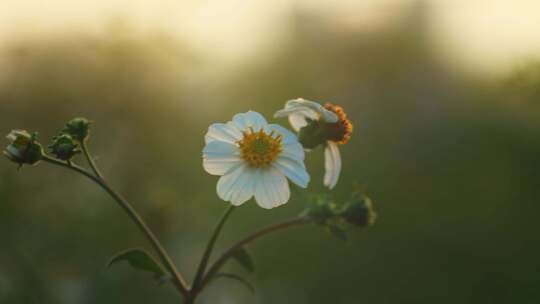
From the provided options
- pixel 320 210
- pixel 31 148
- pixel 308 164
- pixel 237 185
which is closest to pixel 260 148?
pixel 237 185

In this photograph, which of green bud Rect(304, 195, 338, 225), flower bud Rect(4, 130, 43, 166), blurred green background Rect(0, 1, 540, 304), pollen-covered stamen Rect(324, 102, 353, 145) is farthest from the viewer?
blurred green background Rect(0, 1, 540, 304)

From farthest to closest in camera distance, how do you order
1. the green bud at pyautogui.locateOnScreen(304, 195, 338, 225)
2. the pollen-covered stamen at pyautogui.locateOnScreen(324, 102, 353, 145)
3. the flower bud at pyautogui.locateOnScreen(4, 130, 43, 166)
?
the pollen-covered stamen at pyautogui.locateOnScreen(324, 102, 353, 145) < the green bud at pyautogui.locateOnScreen(304, 195, 338, 225) < the flower bud at pyautogui.locateOnScreen(4, 130, 43, 166)

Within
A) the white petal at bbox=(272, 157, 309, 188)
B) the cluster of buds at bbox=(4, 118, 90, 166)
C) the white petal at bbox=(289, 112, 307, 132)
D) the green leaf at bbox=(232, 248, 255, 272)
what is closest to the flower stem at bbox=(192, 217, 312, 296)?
the green leaf at bbox=(232, 248, 255, 272)

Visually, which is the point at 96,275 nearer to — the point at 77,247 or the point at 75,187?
the point at 77,247

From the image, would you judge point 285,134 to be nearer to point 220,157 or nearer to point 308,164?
point 220,157

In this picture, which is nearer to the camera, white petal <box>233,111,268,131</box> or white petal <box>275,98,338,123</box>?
white petal <box>275,98,338,123</box>

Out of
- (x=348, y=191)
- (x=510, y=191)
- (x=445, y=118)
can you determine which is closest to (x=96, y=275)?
(x=348, y=191)

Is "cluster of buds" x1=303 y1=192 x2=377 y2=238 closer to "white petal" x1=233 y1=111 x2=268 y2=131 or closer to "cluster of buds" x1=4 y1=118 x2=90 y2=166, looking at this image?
"white petal" x1=233 y1=111 x2=268 y2=131
